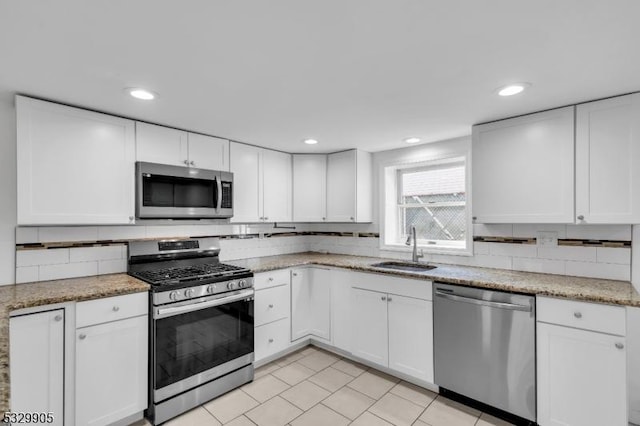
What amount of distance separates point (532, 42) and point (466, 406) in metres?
A: 2.43

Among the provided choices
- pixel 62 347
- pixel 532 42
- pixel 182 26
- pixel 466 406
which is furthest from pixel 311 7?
pixel 466 406

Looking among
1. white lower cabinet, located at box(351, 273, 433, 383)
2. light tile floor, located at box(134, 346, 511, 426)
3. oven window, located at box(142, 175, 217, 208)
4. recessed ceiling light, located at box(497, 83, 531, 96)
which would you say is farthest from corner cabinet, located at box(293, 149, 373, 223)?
recessed ceiling light, located at box(497, 83, 531, 96)

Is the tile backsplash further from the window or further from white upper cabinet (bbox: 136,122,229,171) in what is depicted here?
white upper cabinet (bbox: 136,122,229,171)

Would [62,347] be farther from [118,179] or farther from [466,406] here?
[466,406]

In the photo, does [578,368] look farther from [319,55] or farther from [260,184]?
[260,184]

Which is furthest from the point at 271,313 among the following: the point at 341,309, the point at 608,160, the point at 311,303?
the point at 608,160

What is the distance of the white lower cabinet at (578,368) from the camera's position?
1786mm

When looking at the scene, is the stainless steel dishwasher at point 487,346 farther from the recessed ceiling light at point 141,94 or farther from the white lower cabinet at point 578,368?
the recessed ceiling light at point 141,94

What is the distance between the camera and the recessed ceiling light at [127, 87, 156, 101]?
1.95 metres

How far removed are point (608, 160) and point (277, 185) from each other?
2894mm

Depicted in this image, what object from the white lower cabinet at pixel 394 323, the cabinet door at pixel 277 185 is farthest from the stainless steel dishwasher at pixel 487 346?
→ the cabinet door at pixel 277 185

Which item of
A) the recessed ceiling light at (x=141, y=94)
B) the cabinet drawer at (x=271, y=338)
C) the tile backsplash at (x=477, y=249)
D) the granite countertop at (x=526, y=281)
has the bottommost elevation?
the cabinet drawer at (x=271, y=338)

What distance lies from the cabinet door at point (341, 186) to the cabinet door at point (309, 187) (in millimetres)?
70

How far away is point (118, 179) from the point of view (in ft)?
7.93
